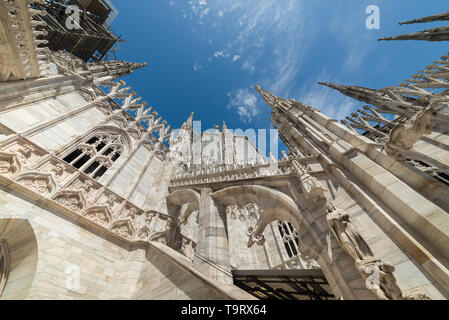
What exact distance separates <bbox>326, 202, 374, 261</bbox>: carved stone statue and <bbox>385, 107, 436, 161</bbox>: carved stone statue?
2.29 meters

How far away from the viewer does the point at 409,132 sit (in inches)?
179

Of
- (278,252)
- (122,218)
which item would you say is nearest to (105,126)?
(122,218)

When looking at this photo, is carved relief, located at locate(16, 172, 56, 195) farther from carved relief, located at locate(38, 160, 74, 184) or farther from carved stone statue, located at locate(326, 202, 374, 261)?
carved stone statue, located at locate(326, 202, 374, 261)

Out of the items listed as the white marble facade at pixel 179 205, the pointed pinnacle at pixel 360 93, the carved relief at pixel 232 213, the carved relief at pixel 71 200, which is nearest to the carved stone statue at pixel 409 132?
the white marble facade at pixel 179 205

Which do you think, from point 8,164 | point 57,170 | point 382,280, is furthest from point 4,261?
point 382,280

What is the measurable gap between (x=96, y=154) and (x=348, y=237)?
9603 mm

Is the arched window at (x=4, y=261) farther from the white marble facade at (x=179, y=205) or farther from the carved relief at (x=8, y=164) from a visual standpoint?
the carved relief at (x=8, y=164)

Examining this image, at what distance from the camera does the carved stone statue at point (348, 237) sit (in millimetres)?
3816

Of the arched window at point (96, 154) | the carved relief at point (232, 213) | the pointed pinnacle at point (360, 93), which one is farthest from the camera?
the pointed pinnacle at point (360, 93)

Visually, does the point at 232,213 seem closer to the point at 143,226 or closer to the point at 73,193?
the point at 143,226

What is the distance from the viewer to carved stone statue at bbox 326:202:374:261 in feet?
12.5

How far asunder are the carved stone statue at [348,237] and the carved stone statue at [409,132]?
90.1 inches

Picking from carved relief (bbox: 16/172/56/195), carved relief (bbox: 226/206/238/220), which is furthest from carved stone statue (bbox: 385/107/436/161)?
carved relief (bbox: 226/206/238/220)

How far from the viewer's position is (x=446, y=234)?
3.61 meters
